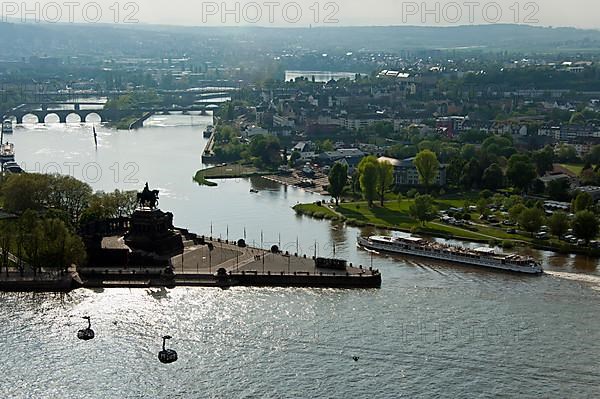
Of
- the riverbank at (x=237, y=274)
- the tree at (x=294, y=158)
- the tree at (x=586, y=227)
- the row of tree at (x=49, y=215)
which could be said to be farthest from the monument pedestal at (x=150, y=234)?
the tree at (x=294, y=158)

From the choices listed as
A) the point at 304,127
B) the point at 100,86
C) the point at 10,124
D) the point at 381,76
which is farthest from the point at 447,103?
the point at 100,86

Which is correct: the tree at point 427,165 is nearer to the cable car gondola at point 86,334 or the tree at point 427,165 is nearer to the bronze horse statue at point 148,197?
the bronze horse statue at point 148,197

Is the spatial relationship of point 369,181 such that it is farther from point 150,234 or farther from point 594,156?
point 594,156

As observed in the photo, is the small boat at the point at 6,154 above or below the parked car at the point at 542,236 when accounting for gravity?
above

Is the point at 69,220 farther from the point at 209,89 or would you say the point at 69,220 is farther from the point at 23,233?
the point at 209,89

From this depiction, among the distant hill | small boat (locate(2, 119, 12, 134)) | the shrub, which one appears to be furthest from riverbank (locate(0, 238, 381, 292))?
the distant hill

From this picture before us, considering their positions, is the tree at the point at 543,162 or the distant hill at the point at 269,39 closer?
the tree at the point at 543,162

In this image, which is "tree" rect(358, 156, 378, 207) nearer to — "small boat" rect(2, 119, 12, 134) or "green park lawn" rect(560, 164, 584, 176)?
"green park lawn" rect(560, 164, 584, 176)
